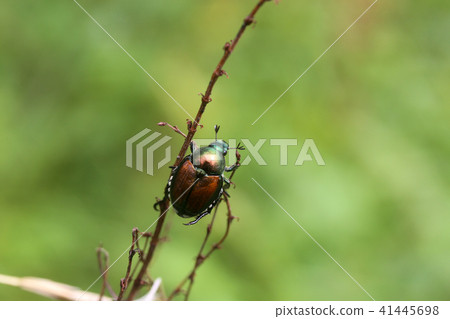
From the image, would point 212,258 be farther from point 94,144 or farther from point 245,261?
point 94,144

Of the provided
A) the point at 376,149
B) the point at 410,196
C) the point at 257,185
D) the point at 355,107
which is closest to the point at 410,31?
the point at 355,107

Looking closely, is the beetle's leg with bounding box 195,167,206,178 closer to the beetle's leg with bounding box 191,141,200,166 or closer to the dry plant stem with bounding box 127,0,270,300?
the beetle's leg with bounding box 191,141,200,166

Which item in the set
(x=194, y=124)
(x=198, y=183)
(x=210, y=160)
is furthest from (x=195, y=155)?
(x=194, y=124)
